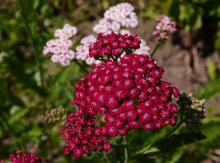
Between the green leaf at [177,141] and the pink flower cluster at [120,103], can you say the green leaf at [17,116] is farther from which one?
the green leaf at [177,141]

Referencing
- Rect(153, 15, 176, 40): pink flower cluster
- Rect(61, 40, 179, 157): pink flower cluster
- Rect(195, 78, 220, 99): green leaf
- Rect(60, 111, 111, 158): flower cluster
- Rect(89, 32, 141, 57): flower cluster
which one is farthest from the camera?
Rect(195, 78, 220, 99): green leaf

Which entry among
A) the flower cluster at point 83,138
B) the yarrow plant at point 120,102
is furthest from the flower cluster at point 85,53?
the flower cluster at point 83,138

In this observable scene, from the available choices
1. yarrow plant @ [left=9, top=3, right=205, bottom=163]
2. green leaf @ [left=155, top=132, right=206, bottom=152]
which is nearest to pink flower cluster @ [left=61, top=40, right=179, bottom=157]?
yarrow plant @ [left=9, top=3, right=205, bottom=163]

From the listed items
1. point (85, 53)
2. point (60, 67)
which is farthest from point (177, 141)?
point (60, 67)

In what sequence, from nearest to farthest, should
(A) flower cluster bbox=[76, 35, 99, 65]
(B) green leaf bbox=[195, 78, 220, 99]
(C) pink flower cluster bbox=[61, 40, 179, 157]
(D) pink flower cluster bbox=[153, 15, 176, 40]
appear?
(C) pink flower cluster bbox=[61, 40, 179, 157]
(A) flower cluster bbox=[76, 35, 99, 65]
(D) pink flower cluster bbox=[153, 15, 176, 40]
(B) green leaf bbox=[195, 78, 220, 99]

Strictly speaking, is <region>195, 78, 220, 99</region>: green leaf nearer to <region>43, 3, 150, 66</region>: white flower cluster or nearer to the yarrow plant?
<region>43, 3, 150, 66</region>: white flower cluster

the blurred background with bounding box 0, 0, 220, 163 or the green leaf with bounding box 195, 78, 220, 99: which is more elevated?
the blurred background with bounding box 0, 0, 220, 163

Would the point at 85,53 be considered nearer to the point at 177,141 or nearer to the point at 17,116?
the point at 177,141
